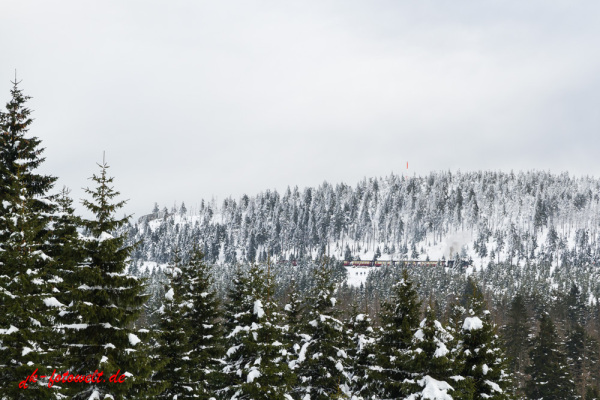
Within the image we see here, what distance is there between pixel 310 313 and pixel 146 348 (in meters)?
12.7

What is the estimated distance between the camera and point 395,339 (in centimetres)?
2145

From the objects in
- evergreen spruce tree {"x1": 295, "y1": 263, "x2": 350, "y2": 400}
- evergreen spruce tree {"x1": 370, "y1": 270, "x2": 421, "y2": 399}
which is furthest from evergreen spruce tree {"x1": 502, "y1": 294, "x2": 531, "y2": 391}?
evergreen spruce tree {"x1": 370, "y1": 270, "x2": 421, "y2": 399}

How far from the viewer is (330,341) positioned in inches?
977

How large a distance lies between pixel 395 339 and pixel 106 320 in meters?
12.9

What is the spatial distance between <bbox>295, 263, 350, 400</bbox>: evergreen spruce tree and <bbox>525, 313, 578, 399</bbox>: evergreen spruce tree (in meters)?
30.6

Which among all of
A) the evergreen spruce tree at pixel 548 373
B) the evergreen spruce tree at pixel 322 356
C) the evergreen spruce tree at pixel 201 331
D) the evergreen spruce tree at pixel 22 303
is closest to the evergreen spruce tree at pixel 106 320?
the evergreen spruce tree at pixel 22 303

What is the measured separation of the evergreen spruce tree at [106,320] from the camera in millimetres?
14141

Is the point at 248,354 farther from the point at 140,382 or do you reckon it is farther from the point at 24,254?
the point at 24,254

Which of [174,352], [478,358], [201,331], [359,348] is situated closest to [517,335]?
[359,348]

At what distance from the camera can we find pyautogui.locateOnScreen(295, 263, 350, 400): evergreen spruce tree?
976 inches

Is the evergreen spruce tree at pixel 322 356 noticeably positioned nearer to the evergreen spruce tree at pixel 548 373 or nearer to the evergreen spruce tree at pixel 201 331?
the evergreen spruce tree at pixel 201 331

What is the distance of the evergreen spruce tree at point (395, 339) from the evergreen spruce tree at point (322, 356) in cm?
303

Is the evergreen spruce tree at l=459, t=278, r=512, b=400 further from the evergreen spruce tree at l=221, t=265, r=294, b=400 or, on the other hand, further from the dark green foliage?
the dark green foliage

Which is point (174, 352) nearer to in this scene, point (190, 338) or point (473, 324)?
point (190, 338)
